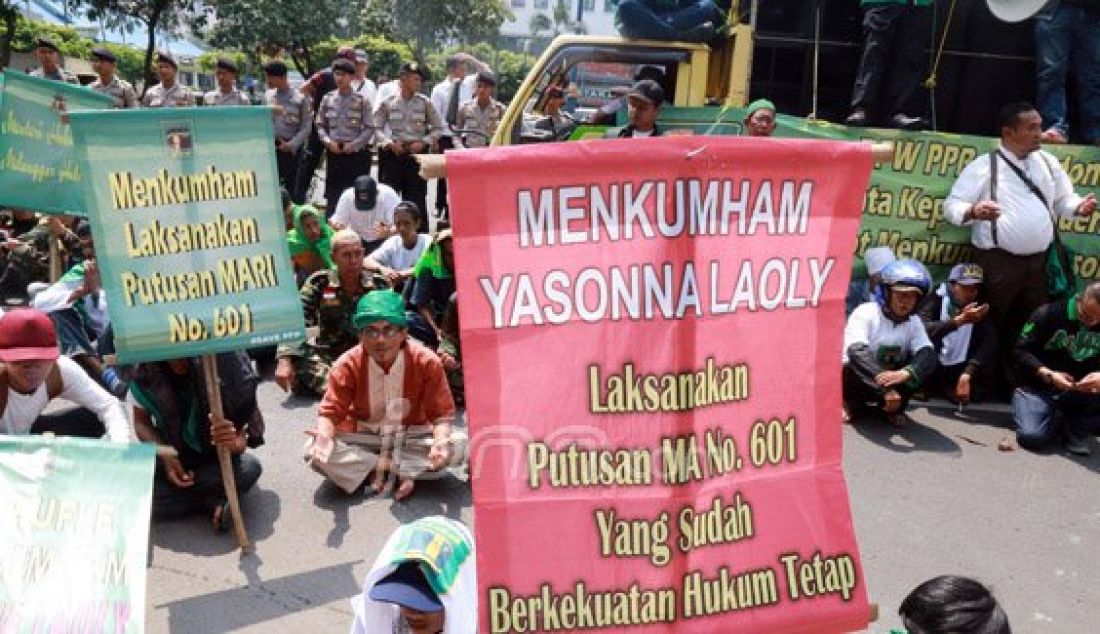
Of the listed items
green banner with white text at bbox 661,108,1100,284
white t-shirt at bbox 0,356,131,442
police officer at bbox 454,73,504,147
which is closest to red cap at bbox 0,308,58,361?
white t-shirt at bbox 0,356,131,442

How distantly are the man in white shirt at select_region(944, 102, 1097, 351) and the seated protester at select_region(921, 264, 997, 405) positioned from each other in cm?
14

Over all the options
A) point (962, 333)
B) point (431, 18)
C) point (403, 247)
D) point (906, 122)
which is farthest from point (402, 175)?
point (431, 18)

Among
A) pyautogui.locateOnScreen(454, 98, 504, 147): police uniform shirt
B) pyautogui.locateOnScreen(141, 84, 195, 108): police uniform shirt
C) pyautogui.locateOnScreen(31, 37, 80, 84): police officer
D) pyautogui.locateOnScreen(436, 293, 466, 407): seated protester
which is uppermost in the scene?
pyautogui.locateOnScreen(31, 37, 80, 84): police officer

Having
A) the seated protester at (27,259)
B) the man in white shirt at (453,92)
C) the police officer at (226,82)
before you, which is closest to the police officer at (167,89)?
the police officer at (226,82)

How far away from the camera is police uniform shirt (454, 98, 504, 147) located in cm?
858

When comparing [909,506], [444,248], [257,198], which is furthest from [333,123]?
[909,506]

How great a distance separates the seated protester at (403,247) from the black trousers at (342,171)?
2210 mm

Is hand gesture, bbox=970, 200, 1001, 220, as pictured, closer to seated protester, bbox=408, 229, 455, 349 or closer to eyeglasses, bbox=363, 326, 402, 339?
seated protester, bbox=408, 229, 455, 349

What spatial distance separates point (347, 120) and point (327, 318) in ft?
11.0

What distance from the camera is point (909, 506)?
435 cm

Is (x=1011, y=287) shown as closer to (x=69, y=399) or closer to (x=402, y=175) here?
(x=69, y=399)

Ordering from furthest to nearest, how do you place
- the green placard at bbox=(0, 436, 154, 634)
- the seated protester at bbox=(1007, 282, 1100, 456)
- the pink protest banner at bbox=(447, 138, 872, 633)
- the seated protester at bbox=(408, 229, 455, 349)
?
the seated protester at bbox=(408, 229, 455, 349)
the seated protester at bbox=(1007, 282, 1100, 456)
the green placard at bbox=(0, 436, 154, 634)
the pink protest banner at bbox=(447, 138, 872, 633)

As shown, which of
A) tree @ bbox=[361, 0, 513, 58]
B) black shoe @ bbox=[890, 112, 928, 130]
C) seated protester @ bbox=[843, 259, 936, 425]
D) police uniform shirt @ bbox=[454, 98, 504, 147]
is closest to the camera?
seated protester @ bbox=[843, 259, 936, 425]

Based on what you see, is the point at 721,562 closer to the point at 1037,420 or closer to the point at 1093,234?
the point at 1037,420
